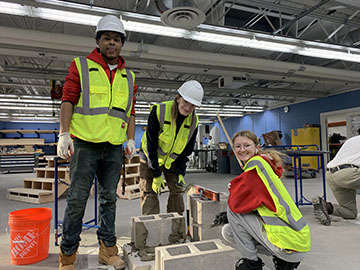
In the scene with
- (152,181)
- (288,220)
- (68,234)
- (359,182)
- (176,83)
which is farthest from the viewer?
(176,83)

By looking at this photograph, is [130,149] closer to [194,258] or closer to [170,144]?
[170,144]

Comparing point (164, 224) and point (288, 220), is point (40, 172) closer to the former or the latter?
point (164, 224)

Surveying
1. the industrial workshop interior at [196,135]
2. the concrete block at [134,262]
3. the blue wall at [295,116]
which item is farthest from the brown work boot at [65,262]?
the blue wall at [295,116]

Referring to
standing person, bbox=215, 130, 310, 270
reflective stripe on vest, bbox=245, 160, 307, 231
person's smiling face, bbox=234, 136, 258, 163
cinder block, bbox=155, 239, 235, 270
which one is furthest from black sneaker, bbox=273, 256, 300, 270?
person's smiling face, bbox=234, 136, 258, 163

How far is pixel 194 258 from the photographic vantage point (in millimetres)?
1352

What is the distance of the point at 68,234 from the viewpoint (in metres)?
1.68

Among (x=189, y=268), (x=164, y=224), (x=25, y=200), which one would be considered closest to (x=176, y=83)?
(x=25, y=200)

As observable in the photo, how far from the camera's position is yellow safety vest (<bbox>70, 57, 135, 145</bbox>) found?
1668 mm

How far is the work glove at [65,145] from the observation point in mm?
1594

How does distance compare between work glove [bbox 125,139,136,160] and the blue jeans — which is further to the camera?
work glove [bbox 125,139,136,160]

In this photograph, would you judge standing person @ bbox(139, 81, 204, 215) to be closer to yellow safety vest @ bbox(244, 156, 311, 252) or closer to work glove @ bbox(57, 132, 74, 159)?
work glove @ bbox(57, 132, 74, 159)

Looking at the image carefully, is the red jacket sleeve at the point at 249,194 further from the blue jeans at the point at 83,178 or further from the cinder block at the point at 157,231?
the blue jeans at the point at 83,178

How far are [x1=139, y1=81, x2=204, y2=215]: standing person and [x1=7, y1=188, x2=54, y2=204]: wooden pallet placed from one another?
331 cm

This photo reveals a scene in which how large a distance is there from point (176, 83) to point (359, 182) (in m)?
6.89
